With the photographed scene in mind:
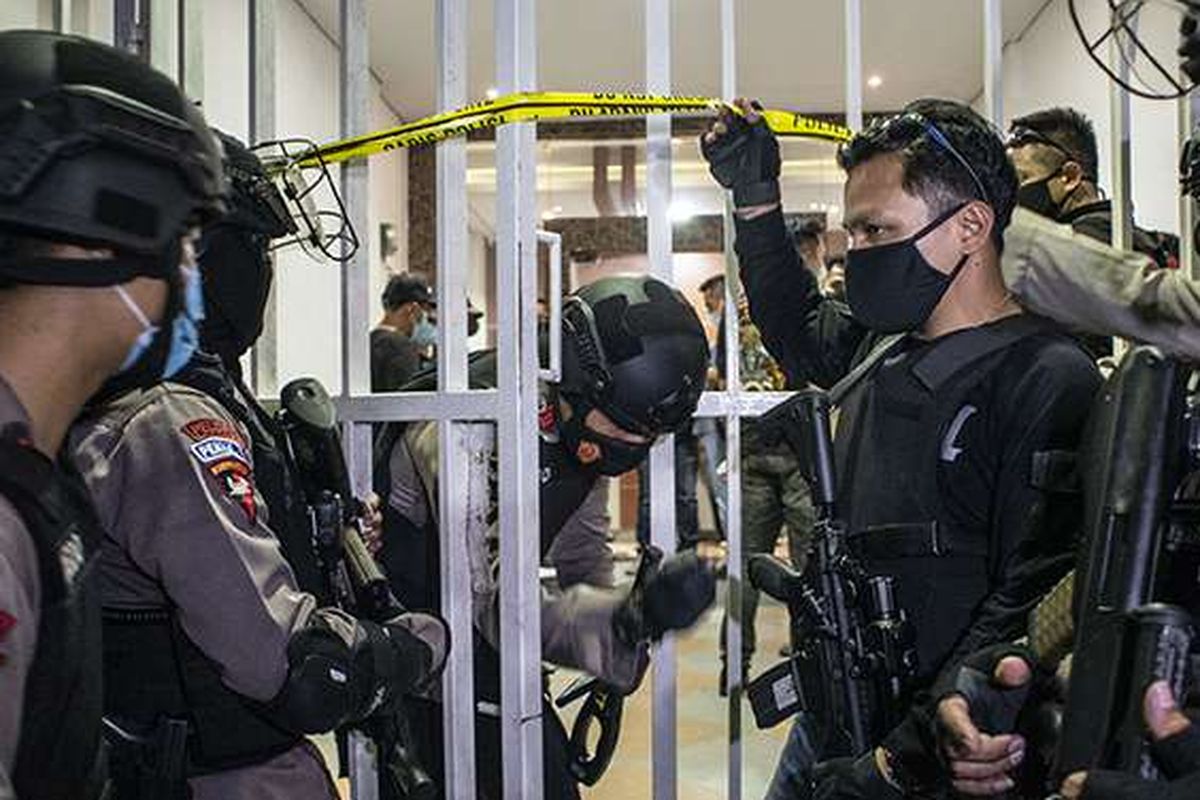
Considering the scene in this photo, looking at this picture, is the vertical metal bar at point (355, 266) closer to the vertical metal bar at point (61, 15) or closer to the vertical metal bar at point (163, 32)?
the vertical metal bar at point (163, 32)

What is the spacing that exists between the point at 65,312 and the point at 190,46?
131 centimetres

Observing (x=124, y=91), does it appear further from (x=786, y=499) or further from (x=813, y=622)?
(x=786, y=499)

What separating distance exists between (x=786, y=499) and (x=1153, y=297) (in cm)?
274

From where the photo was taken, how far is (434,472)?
1.81m

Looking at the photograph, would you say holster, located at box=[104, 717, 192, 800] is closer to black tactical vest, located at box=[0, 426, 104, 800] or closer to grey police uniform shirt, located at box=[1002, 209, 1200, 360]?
black tactical vest, located at box=[0, 426, 104, 800]

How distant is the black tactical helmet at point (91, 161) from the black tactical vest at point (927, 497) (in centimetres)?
88

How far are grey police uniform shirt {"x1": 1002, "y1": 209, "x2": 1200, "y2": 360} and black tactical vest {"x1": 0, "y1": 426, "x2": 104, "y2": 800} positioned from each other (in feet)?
3.72

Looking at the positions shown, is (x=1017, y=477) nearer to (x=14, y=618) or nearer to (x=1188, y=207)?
(x=1188, y=207)

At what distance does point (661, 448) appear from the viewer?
1729 mm

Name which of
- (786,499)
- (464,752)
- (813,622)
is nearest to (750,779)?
(786,499)

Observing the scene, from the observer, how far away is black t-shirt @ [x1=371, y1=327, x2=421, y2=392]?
4.14 meters

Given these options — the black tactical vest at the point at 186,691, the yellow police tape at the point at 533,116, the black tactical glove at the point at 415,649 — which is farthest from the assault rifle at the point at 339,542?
the yellow police tape at the point at 533,116

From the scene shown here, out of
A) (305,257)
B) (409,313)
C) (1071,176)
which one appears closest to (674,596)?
(1071,176)

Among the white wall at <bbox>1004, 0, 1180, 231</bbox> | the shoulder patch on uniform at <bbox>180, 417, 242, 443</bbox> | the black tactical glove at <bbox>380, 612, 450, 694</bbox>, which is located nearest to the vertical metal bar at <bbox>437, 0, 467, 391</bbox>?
the black tactical glove at <bbox>380, 612, 450, 694</bbox>
